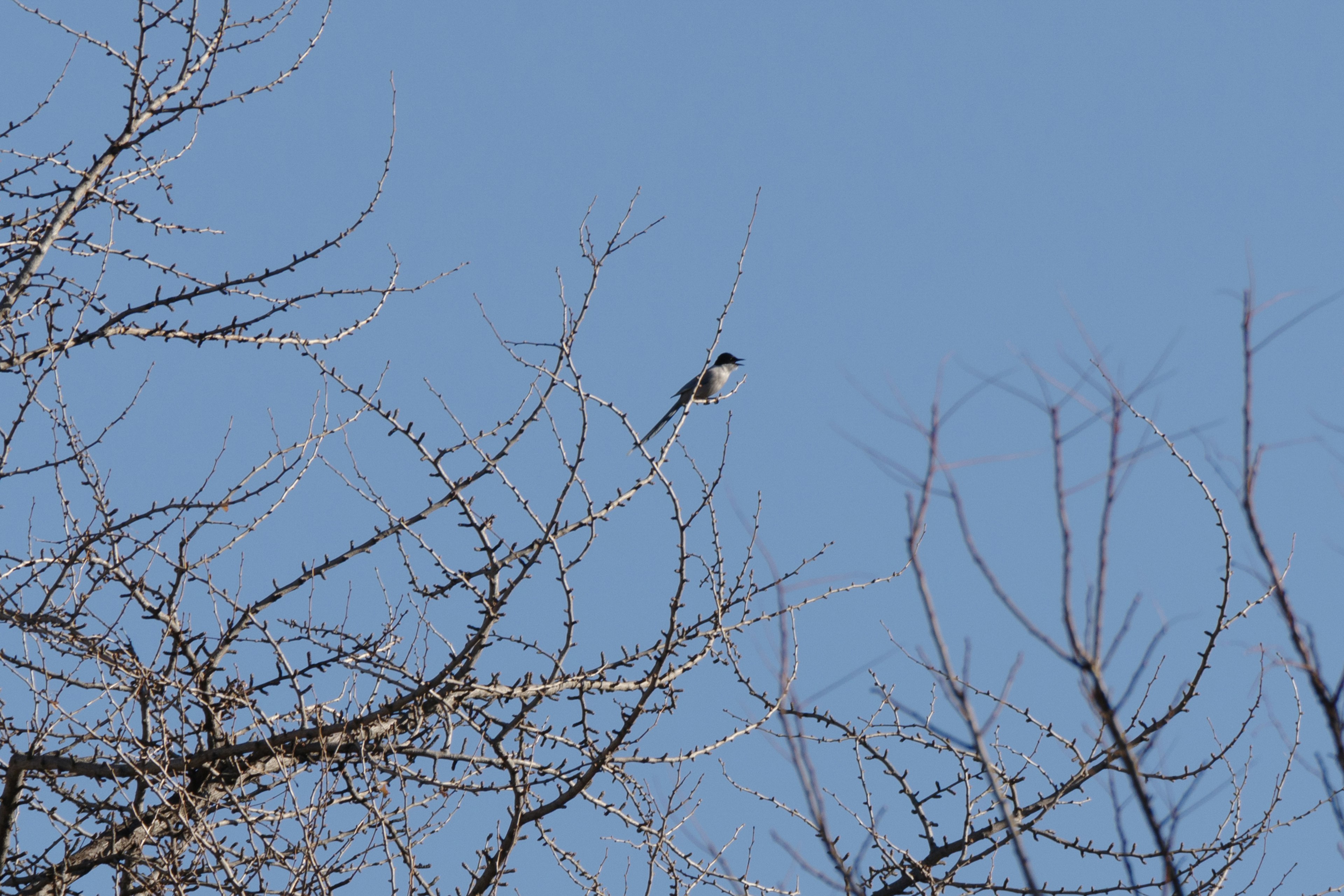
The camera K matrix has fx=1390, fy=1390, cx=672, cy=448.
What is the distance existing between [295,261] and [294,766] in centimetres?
208

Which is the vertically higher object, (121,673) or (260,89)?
(260,89)

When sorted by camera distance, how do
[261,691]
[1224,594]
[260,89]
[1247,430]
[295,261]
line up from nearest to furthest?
[1247,430] < [1224,594] < [261,691] < [295,261] < [260,89]

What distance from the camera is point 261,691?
Result: 536cm

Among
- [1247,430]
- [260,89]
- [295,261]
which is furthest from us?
[260,89]

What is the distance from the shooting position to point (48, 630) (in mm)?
4957

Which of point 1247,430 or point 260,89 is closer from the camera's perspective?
point 1247,430

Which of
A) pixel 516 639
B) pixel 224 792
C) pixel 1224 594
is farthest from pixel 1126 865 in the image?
pixel 224 792

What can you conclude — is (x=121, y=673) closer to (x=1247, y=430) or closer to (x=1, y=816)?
(x=1, y=816)

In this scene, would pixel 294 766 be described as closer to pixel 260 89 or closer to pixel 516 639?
pixel 516 639

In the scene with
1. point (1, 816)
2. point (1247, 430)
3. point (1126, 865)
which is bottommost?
point (1126, 865)

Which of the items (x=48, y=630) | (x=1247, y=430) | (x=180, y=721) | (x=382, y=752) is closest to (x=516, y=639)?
(x=382, y=752)

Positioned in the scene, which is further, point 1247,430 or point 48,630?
point 48,630

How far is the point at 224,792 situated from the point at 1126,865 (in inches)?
140

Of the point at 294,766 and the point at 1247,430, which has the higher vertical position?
the point at 294,766
